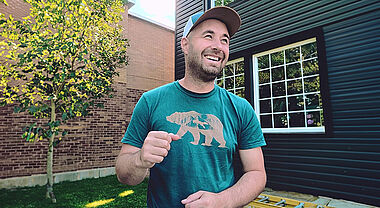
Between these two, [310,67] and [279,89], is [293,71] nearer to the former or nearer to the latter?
[310,67]

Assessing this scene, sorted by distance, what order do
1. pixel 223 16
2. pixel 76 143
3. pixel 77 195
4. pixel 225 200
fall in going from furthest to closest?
1. pixel 76 143
2. pixel 77 195
3. pixel 223 16
4. pixel 225 200

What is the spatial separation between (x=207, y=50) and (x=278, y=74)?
4.56 meters

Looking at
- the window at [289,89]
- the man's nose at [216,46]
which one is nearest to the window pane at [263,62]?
the window at [289,89]

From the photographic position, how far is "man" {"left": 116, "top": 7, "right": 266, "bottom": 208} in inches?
54.7

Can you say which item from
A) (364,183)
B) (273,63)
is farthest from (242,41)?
(364,183)

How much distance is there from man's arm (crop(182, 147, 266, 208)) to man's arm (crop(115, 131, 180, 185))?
289 mm

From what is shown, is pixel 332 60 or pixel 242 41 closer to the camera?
pixel 332 60

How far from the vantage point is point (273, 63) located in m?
5.73

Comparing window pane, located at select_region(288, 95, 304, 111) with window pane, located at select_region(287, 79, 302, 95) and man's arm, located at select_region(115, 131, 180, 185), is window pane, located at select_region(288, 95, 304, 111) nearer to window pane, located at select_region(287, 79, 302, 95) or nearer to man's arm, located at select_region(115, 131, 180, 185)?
window pane, located at select_region(287, 79, 302, 95)

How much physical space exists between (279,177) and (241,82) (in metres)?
2.73

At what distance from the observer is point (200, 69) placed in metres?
1.58

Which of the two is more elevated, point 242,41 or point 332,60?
point 242,41

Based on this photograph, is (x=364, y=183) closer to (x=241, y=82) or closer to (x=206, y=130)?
(x=241, y=82)

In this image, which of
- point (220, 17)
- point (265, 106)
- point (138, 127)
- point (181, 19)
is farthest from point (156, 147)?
point (181, 19)
